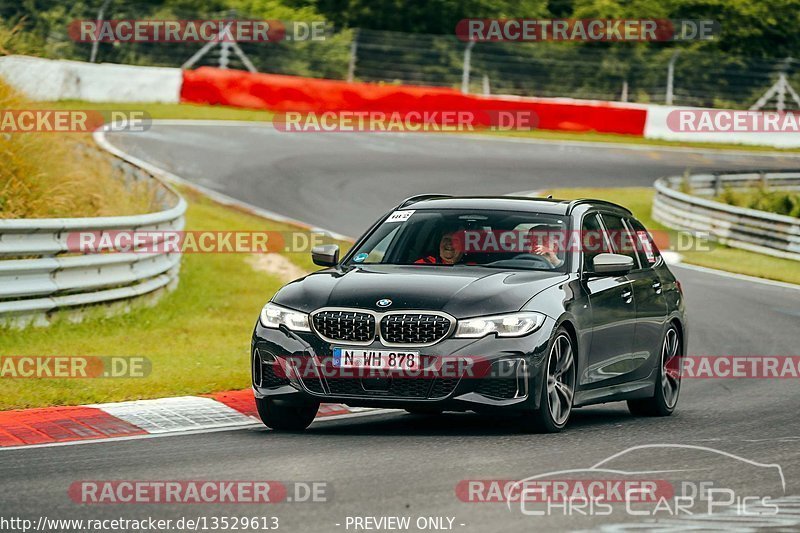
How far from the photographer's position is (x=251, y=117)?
38.0 metres

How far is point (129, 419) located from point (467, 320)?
248 cm

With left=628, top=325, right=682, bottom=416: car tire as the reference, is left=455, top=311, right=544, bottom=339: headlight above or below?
above

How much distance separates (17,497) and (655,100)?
38.3 metres

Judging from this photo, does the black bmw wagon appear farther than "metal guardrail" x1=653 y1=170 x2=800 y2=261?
No

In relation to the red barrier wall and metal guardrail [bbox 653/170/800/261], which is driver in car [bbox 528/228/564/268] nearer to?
metal guardrail [bbox 653/170/800/261]

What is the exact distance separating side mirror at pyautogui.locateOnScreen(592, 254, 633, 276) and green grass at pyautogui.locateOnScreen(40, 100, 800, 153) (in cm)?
2606

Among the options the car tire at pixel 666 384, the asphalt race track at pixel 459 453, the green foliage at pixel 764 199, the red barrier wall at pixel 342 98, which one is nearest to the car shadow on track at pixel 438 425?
the asphalt race track at pixel 459 453

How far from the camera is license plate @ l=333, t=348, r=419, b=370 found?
916 cm

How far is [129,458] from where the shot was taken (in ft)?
27.7

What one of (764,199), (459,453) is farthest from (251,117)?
(459,453)

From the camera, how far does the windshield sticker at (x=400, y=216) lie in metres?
10.9

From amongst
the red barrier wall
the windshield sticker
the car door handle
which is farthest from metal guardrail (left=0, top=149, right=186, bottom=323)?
the red barrier wall

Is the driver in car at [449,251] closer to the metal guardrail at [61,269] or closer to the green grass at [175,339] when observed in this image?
the green grass at [175,339]

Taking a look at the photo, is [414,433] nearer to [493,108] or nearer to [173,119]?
[173,119]
